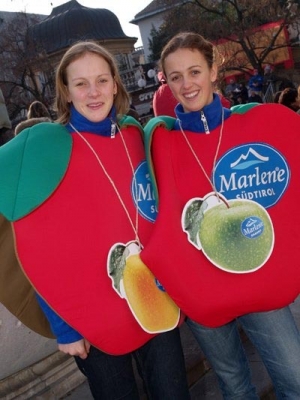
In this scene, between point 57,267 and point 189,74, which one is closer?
point 57,267

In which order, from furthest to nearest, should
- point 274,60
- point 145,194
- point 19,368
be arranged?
point 274,60 < point 19,368 < point 145,194

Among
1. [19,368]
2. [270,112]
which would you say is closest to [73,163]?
[270,112]

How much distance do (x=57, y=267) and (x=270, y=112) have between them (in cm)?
99

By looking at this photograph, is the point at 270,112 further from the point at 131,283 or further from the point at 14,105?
the point at 14,105

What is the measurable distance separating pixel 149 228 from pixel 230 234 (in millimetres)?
296

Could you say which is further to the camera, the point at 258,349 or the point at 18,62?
the point at 18,62

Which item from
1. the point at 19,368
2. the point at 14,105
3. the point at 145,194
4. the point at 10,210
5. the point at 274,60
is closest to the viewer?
the point at 10,210

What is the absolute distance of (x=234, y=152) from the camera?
219cm

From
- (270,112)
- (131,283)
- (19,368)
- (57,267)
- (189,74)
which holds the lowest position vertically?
(19,368)

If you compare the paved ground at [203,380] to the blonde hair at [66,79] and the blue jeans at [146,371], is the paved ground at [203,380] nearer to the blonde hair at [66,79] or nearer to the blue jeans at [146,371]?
the blue jeans at [146,371]

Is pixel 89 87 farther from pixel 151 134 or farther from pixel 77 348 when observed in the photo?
pixel 77 348

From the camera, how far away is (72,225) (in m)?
2.06

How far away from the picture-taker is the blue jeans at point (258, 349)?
7.25ft

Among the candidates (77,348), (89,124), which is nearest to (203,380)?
(77,348)
